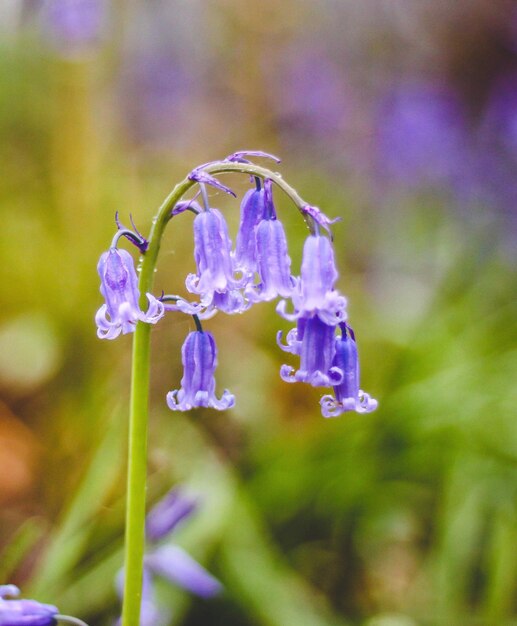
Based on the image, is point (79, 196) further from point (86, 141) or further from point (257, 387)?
point (257, 387)

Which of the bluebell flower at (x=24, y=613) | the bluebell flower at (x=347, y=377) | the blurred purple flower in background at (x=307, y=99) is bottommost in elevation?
the bluebell flower at (x=24, y=613)

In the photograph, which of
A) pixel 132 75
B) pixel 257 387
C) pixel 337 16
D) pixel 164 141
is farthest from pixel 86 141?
pixel 337 16

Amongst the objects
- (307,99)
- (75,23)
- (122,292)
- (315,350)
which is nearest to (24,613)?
(122,292)

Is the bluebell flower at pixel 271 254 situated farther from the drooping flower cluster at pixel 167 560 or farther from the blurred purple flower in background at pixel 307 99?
the blurred purple flower in background at pixel 307 99

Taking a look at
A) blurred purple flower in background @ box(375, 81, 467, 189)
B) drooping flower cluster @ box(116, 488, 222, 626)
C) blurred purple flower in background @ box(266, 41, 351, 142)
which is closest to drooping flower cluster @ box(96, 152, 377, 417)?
drooping flower cluster @ box(116, 488, 222, 626)

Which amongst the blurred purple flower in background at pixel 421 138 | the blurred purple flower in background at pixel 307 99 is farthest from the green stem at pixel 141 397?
the blurred purple flower in background at pixel 307 99

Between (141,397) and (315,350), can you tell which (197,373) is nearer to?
Result: (141,397)
